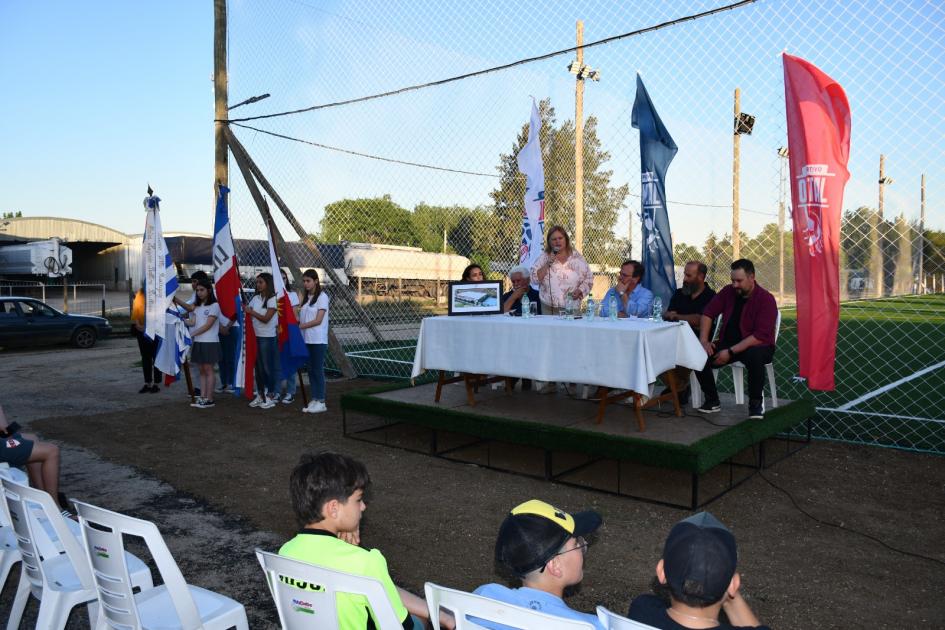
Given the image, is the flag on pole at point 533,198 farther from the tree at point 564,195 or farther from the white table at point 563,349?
the white table at point 563,349

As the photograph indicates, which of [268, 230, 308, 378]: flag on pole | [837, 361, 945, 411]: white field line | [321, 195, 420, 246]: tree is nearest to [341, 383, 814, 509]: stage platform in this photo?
[268, 230, 308, 378]: flag on pole

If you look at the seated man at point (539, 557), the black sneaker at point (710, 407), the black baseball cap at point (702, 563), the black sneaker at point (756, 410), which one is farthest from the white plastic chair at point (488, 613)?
the black sneaker at point (710, 407)

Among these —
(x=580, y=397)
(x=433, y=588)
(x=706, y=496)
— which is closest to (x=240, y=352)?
(x=580, y=397)

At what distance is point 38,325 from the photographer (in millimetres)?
16688

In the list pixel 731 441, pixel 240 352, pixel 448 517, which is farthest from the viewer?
pixel 240 352

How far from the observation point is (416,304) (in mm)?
20562

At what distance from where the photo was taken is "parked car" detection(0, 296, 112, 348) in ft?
53.7

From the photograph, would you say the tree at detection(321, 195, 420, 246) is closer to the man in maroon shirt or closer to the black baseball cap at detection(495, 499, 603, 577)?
the man in maroon shirt

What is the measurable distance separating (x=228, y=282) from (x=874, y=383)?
32.7 ft

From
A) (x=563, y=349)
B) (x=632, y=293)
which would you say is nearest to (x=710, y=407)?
(x=632, y=293)

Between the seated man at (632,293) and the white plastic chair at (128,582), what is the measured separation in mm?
5294

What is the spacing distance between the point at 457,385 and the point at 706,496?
338cm

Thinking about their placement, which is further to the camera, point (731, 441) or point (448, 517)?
point (731, 441)

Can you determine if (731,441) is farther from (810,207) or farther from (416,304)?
(416,304)
